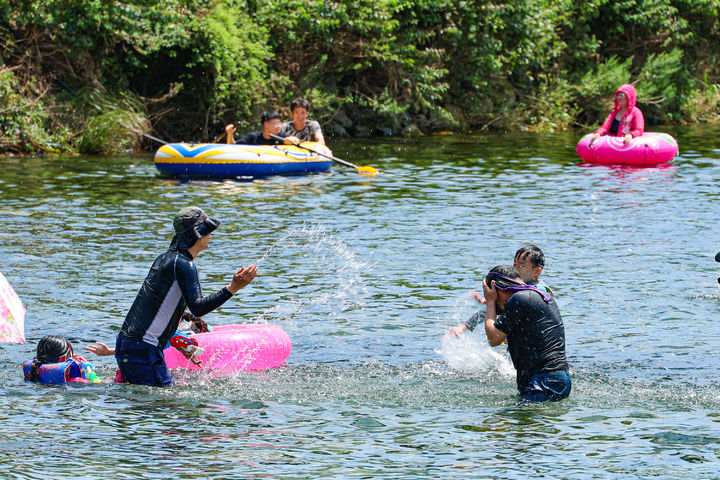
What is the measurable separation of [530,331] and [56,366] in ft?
11.4

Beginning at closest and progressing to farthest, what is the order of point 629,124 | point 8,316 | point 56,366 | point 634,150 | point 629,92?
point 56,366 < point 8,316 < point 629,92 < point 634,150 < point 629,124

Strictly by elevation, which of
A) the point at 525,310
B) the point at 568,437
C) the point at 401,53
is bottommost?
the point at 568,437

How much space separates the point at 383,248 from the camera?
13.5m

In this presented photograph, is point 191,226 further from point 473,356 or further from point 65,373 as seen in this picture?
point 473,356

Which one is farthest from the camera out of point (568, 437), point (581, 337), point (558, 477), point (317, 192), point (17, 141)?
point (17, 141)

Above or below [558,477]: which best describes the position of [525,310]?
above

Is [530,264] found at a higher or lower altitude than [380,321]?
higher

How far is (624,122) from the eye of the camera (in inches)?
867

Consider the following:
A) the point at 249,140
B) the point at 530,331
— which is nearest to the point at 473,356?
the point at 530,331

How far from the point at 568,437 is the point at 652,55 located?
26778 millimetres

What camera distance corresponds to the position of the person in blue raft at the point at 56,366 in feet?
26.0

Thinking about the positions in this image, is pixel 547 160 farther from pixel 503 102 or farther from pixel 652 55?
pixel 652 55

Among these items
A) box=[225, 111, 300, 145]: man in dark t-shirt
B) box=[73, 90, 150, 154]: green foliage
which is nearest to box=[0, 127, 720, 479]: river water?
box=[225, 111, 300, 145]: man in dark t-shirt


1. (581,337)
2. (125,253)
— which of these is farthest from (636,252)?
(125,253)
